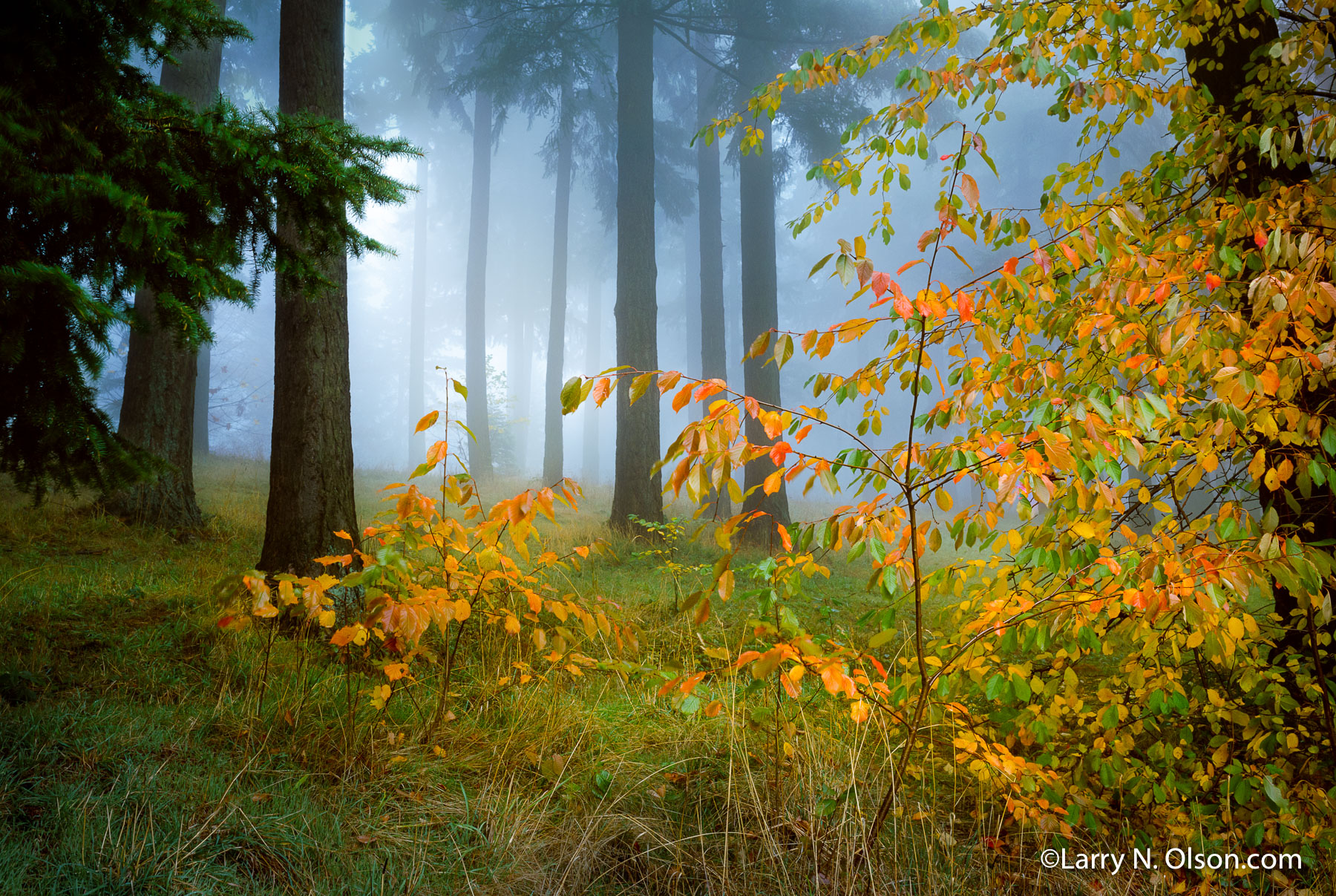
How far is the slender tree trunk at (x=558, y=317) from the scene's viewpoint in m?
14.4

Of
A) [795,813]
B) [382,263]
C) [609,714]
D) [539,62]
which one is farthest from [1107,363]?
[382,263]

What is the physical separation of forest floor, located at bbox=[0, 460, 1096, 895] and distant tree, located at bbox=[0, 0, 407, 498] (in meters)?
0.94

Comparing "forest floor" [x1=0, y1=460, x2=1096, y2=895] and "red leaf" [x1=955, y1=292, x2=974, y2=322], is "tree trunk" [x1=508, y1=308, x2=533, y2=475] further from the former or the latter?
"red leaf" [x1=955, y1=292, x2=974, y2=322]

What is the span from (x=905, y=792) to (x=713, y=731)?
2.56 ft

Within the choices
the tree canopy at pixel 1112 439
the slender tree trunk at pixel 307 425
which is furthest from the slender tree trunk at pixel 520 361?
the tree canopy at pixel 1112 439

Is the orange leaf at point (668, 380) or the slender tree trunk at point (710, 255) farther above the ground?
the slender tree trunk at point (710, 255)

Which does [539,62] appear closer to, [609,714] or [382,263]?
[609,714]

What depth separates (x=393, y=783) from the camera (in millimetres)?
2223

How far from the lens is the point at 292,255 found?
246 cm

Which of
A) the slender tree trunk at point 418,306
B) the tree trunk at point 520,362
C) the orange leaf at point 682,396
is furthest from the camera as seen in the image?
the tree trunk at point 520,362

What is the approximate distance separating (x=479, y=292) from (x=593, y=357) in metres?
13.4

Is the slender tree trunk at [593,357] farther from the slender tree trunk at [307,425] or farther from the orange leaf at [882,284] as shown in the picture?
the orange leaf at [882,284]

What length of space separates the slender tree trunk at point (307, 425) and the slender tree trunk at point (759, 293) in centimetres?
529

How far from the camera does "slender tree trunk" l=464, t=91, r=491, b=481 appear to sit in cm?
1537
